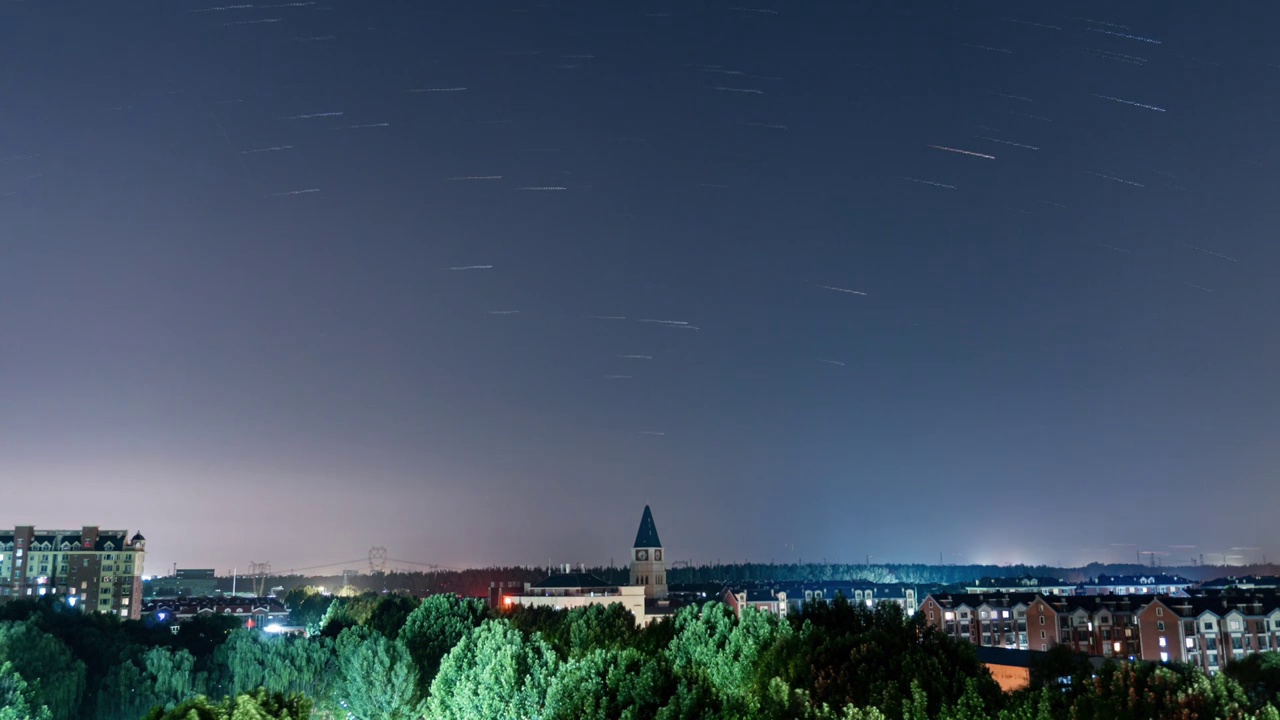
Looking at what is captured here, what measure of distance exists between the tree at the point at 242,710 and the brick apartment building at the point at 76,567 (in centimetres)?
11873

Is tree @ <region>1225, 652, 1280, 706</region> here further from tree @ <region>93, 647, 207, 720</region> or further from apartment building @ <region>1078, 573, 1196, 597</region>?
apartment building @ <region>1078, 573, 1196, 597</region>

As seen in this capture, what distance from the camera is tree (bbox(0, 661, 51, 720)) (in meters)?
48.1

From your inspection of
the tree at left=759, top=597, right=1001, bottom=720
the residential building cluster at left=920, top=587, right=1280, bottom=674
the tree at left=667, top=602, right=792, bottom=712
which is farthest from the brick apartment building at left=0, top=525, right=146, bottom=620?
the tree at left=759, top=597, right=1001, bottom=720

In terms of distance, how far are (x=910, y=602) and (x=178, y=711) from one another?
156 m

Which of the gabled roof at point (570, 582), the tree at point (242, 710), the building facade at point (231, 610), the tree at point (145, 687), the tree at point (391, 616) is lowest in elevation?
the building facade at point (231, 610)

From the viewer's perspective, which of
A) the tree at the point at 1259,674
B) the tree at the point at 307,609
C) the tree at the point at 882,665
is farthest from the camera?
the tree at the point at 307,609

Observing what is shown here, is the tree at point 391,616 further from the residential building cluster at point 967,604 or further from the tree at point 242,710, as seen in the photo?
the tree at point 242,710

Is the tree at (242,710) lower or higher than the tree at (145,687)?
→ higher

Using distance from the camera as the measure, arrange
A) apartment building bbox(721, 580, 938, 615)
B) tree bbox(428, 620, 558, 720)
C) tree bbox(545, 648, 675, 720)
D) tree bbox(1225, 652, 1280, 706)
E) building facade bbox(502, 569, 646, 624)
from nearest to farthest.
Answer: tree bbox(545, 648, 675, 720), tree bbox(428, 620, 558, 720), tree bbox(1225, 652, 1280, 706), building facade bbox(502, 569, 646, 624), apartment building bbox(721, 580, 938, 615)

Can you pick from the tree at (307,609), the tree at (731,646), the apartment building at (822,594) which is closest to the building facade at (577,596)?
the tree at (307,609)

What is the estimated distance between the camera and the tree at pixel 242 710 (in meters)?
20.2

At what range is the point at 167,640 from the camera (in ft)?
277

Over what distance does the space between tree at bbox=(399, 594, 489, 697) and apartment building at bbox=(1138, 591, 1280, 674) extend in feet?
203

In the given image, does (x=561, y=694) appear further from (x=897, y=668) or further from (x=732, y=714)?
(x=897, y=668)
